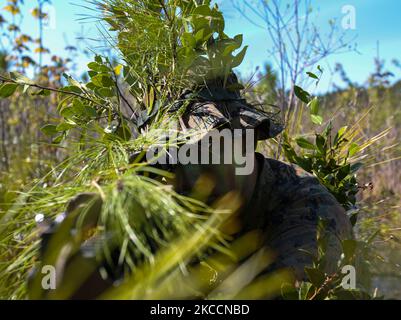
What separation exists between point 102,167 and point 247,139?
0.38 metres

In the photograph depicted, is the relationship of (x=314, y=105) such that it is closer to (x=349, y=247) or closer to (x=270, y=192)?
(x=270, y=192)

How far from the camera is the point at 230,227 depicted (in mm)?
1297

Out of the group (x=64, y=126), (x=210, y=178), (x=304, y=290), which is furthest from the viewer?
(x=64, y=126)

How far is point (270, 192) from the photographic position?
4.80 feet

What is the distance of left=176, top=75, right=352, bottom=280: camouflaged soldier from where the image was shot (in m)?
1.16

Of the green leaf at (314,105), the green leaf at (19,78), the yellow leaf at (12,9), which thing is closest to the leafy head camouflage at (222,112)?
the green leaf at (314,105)

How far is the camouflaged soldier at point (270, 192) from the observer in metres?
1.16

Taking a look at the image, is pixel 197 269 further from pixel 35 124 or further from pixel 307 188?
pixel 35 124

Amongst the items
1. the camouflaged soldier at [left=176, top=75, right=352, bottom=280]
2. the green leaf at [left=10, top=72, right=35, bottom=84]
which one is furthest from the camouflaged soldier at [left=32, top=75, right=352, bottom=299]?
the green leaf at [left=10, top=72, right=35, bottom=84]

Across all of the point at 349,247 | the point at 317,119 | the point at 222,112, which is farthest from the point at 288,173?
the point at 349,247

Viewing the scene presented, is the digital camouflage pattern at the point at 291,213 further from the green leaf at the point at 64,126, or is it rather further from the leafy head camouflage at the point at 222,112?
the green leaf at the point at 64,126

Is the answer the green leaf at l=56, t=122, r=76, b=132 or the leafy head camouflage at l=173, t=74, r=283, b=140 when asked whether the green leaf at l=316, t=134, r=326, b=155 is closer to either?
the leafy head camouflage at l=173, t=74, r=283, b=140
